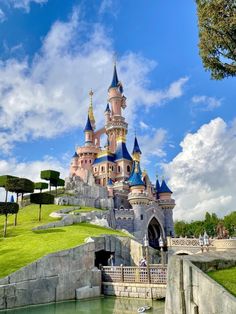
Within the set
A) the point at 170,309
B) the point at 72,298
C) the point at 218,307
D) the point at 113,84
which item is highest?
the point at 113,84

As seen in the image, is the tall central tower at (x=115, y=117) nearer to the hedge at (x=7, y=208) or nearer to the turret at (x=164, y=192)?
the turret at (x=164, y=192)

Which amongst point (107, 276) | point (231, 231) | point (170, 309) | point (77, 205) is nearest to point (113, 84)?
point (77, 205)

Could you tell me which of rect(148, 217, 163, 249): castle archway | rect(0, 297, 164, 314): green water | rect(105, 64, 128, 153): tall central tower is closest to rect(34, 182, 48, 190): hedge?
rect(105, 64, 128, 153): tall central tower

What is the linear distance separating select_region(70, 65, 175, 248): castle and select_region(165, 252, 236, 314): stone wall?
36.5 metres

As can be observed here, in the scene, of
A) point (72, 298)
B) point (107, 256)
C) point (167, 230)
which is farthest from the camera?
point (167, 230)

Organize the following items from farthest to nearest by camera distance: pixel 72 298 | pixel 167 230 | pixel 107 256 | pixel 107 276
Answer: pixel 167 230 → pixel 107 256 → pixel 107 276 → pixel 72 298

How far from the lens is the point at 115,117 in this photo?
6594 cm

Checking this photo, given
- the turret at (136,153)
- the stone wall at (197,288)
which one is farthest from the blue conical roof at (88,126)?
the stone wall at (197,288)

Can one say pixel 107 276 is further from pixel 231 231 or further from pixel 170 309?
pixel 231 231

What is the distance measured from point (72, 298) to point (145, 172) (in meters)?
41.4

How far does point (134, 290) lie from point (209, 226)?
63.7 m

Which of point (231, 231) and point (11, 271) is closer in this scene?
point (11, 271)

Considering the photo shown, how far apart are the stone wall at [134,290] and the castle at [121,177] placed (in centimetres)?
2369

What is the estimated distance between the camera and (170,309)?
367 inches
